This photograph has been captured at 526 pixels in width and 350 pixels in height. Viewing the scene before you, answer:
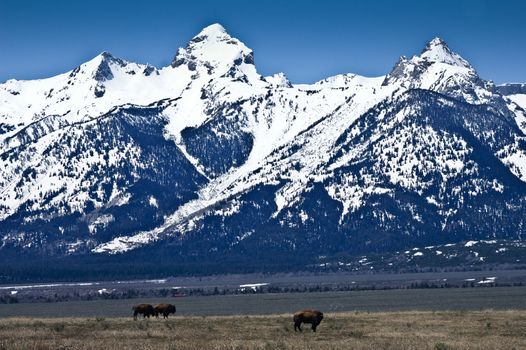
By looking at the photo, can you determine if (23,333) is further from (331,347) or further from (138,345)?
(331,347)

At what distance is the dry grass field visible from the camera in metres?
74.4

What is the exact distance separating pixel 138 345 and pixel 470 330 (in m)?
26.0

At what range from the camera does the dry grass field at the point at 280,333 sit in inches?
2931

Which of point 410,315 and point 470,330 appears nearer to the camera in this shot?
point 470,330

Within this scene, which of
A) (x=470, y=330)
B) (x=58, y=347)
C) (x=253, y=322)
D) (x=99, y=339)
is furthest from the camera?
(x=253, y=322)

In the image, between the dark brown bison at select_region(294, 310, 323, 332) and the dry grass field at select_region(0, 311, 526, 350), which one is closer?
the dry grass field at select_region(0, 311, 526, 350)

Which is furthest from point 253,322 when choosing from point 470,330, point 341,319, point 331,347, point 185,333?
point 331,347

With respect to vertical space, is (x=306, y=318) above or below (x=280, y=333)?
above

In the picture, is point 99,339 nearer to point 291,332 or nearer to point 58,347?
point 58,347

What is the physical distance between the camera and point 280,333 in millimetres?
87438

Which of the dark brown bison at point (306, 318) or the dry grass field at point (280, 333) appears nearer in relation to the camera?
the dry grass field at point (280, 333)

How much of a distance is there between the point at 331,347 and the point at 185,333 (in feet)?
55.3

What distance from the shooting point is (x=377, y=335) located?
83.8 metres

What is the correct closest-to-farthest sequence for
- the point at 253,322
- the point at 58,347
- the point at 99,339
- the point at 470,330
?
the point at 58,347 → the point at 99,339 → the point at 470,330 → the point at 253,322
